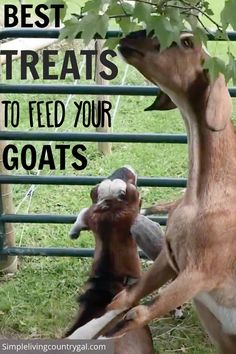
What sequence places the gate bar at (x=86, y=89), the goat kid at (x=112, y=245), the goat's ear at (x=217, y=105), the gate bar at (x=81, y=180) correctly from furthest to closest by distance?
the gate bar at (x=81, y=180) < the gate bar at (x=86, y=89) < the goat kid at (x=112, y=245) < the goat's ear at (x=217, y=105)

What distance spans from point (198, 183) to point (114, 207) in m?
0.97

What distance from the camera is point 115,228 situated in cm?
380

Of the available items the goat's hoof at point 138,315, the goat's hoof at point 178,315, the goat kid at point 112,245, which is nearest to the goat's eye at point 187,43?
the goat's hoof at point 138,315

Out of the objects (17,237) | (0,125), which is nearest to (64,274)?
(17,237)

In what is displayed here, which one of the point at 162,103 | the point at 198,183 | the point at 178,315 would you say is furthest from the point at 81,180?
the point at 198,183

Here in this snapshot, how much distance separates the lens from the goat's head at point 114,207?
3810 millimetres

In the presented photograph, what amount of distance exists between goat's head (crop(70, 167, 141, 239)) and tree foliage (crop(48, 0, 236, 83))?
1.37m

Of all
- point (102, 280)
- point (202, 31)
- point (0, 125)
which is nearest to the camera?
point (202, 31)

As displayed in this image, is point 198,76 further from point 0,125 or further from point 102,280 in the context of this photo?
point 0,125

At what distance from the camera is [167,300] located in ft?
9.56

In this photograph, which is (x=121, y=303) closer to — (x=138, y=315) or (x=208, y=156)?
(x=138, y=315)

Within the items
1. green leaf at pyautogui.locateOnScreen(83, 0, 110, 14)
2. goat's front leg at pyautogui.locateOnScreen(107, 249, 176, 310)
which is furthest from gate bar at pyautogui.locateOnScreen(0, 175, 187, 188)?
green leaf at pyautogui.locateOnScreen(83, 0, 110, 14)

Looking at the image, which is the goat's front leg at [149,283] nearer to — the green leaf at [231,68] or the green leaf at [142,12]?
the green leaf at [231,68]

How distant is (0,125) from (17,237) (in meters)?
0.96
